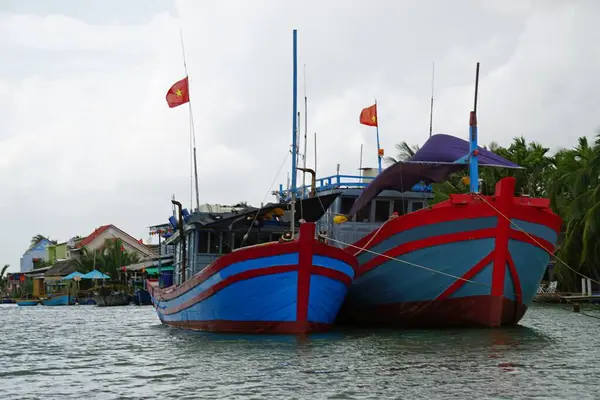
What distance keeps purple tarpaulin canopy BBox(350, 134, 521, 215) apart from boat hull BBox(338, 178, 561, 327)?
1.90m

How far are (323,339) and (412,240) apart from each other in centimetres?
422

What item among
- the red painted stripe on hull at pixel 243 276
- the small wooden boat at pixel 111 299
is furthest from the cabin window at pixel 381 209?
the small wooden boat at pixel 111 299

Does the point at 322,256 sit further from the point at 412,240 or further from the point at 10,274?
the point at 10,274

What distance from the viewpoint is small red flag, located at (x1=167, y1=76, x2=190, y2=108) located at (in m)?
30.1

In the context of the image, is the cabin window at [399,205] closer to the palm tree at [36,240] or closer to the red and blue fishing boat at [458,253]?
the red and blue fishing boat at [458,253]

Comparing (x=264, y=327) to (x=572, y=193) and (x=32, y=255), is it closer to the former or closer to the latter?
(x=572, y=193)

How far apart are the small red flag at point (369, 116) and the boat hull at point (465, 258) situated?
10.2m

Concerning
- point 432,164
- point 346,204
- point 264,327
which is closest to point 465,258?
point 432,164

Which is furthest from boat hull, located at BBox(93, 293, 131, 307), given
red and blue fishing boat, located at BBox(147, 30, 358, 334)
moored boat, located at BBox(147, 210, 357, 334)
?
moored boat, located at BBox(147, 210, 357, 334)

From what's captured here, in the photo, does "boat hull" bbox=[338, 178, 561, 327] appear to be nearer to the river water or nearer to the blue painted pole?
the river water

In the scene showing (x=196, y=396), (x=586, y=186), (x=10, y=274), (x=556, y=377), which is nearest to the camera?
(x=196, y=396)

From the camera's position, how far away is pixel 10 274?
12150cm

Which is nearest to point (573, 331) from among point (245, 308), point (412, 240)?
point (412, 240)

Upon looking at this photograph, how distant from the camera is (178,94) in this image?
3028 cm
